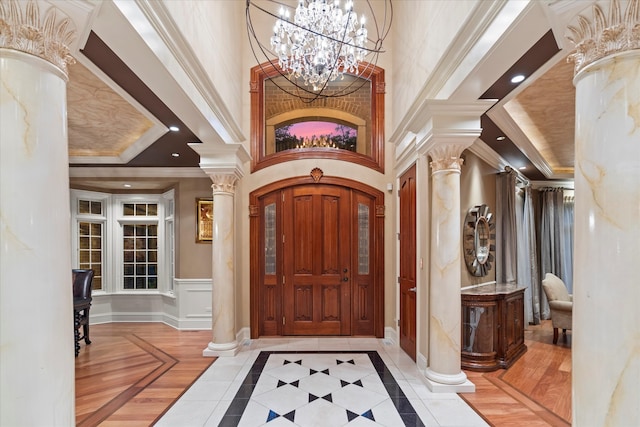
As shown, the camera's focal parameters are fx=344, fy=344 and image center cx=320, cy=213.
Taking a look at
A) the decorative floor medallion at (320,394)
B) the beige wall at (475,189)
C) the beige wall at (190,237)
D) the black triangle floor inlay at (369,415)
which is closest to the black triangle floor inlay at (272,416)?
the decorative floor medallion at (320,394)

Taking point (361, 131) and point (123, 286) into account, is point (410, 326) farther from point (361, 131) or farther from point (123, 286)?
point (123, 286)

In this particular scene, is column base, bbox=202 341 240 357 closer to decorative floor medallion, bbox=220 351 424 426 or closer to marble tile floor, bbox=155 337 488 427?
marble tile floor, bbox=155 337 488 427

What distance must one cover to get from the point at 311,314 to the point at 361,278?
3.07 ft

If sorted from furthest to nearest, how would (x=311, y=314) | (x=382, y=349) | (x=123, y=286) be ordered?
(x=123, y=286)
(x=311, y=314)
(x=382, y=349)

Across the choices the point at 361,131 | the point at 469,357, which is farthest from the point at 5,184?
the point at 361,131

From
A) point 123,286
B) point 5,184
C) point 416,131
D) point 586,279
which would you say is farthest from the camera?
point 123,286

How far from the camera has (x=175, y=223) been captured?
233 inches

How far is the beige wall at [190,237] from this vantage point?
5855mm

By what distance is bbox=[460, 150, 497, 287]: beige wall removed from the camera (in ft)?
14.5

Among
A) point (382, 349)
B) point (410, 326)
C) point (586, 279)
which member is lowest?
point (382, 349)

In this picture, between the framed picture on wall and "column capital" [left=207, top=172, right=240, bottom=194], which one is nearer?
"column capital" [left=207, top=172, right=240, bottom=194]

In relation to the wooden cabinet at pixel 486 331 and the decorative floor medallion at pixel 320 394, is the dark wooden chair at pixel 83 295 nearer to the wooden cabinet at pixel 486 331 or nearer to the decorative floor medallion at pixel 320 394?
the decorative floor medallion at pixel 320 394

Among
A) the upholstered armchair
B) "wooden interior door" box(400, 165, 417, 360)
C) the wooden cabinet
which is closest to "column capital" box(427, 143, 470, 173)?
"wooden interior door" box(400, 165, 417, 360)

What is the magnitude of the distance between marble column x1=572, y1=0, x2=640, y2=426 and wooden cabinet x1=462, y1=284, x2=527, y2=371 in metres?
2.54
